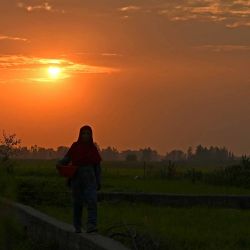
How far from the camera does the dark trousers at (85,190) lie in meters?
11.7

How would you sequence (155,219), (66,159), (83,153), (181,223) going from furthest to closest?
(155,219) < (181,223) < (66,159) < (83,153)

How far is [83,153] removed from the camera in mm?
11812

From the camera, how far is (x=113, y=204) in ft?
73.6

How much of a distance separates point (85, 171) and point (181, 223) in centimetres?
542

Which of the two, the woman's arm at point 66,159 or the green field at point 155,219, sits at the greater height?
the woman's arm at point 66,159

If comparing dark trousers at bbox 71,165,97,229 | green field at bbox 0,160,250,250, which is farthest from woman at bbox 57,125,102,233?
green field at bbox 0,160,250,250

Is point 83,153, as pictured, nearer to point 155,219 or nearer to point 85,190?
point 85,190

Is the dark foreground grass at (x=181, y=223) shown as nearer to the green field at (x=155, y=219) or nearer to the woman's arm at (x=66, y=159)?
the green field at (x=155, y=219)

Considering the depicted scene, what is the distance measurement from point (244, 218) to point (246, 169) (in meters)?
17.1

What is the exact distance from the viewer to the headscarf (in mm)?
11789

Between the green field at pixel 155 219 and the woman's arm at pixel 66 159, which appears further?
the green field at pixel 155 219

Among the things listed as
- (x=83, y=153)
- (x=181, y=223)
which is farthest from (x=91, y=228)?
(x=181, y=223)

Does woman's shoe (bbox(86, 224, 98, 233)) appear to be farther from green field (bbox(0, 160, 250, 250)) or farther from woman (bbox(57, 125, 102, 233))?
green field (bbox(0, 160, 250, 250))

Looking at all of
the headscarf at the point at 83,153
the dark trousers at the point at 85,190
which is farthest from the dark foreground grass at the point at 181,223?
the headscarf at the point at 83,153
